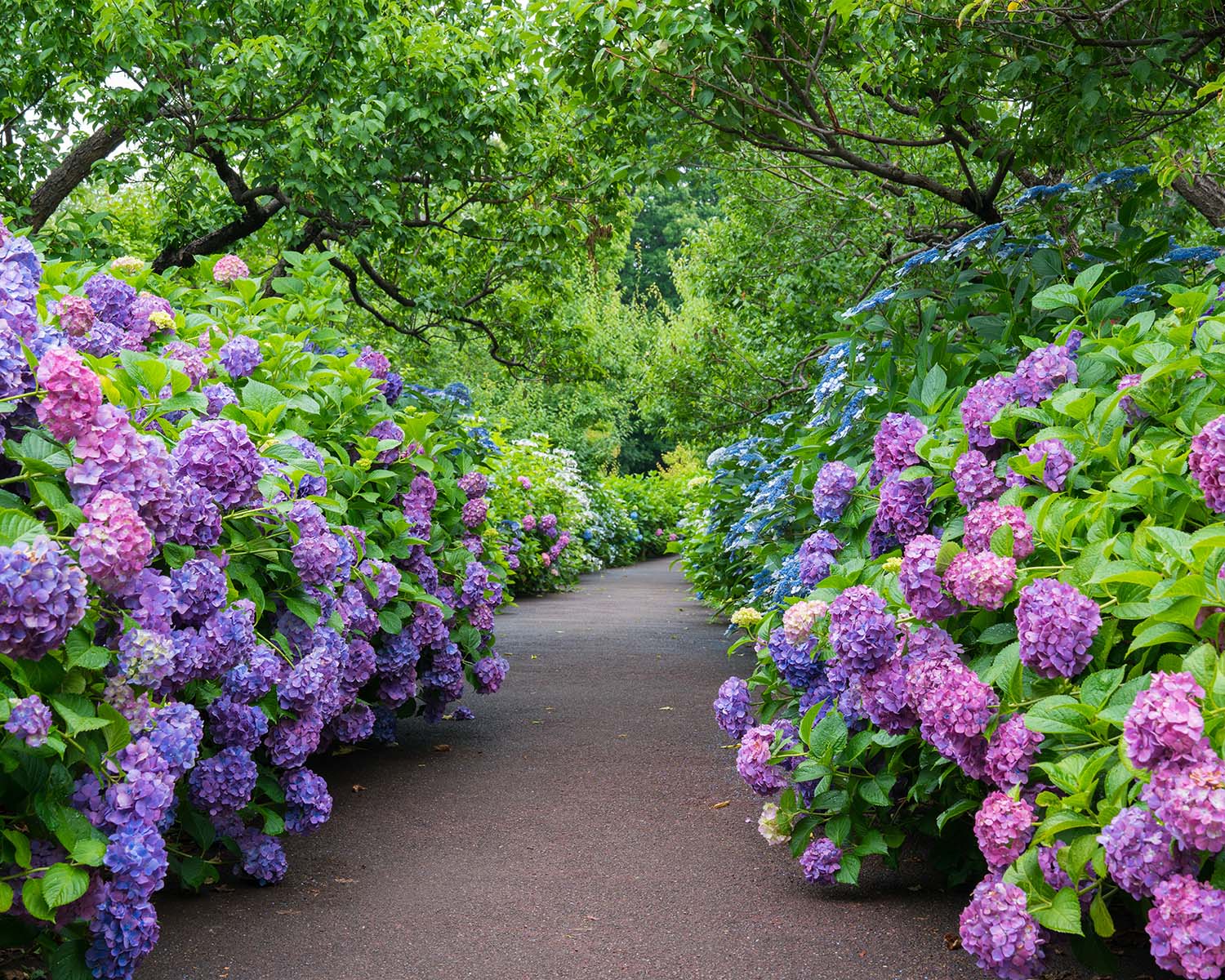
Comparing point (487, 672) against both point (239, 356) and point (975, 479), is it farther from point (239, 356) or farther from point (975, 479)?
point (975, 479)

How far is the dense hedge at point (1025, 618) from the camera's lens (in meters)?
1.91

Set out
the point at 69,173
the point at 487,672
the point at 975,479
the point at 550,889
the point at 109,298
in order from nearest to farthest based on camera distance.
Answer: the point at 975,479, the point at 550,889, the point at 109,298, the point at 487,672, the point at 69,173

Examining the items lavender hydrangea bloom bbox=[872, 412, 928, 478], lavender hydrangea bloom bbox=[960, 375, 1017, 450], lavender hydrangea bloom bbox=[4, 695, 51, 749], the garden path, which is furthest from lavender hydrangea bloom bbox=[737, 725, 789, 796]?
lavender hydrangea bloom bbox=[4, 695, 51, 749]

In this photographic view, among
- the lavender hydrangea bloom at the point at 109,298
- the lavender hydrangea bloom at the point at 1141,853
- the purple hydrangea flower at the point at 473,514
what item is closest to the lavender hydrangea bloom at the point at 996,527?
the lavender hydrangea bloom at the point at 1141,853

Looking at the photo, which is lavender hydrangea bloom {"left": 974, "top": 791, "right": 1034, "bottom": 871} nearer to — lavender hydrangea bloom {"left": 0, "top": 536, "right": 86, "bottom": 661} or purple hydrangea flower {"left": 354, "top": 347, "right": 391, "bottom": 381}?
lavender hydrangea bloom {"left": 0, "top": 536, "right": 86, "bottom": 661}

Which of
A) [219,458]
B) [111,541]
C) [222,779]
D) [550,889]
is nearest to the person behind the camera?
[111,541]

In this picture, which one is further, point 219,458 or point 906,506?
point 906,506

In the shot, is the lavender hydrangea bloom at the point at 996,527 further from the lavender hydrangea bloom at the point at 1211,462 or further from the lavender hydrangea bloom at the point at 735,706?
the lavender hydrangea bloom at the point at 735,706

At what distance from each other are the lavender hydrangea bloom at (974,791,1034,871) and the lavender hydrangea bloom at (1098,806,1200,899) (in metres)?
0.31

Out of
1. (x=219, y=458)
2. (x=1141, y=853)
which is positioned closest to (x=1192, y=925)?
(x=1141, y=853)

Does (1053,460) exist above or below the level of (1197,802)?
above

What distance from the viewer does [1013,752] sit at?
227 centimetres

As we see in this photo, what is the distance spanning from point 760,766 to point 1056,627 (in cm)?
116

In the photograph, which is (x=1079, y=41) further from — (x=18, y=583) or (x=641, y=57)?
(x=18, y=583)
